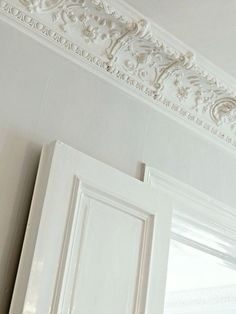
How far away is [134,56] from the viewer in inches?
90.9

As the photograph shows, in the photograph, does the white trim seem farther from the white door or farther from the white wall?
the white door

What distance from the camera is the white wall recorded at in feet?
5.90

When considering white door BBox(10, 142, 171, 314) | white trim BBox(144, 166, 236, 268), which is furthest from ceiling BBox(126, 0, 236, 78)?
white door BBox(10, 142, 171, 314)

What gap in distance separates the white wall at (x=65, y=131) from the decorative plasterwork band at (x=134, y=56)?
0.19ft

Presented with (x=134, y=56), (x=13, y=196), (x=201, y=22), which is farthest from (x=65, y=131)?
(x=201, y=22)

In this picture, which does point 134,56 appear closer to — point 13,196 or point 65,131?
point 65,131

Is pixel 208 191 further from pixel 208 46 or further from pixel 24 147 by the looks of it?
pixel 24 147

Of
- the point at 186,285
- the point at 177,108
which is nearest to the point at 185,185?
the point at 177,108

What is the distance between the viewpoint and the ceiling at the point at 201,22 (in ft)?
6.94

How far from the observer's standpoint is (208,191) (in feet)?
8.02

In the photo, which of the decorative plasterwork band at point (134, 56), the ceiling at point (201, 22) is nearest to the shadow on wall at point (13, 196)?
the decorative plasterwork band at point (134, 56)

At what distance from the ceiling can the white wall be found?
1.07ft

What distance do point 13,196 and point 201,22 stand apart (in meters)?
1.02

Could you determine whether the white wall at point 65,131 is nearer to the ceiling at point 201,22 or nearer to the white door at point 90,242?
the white door at point 90,242
